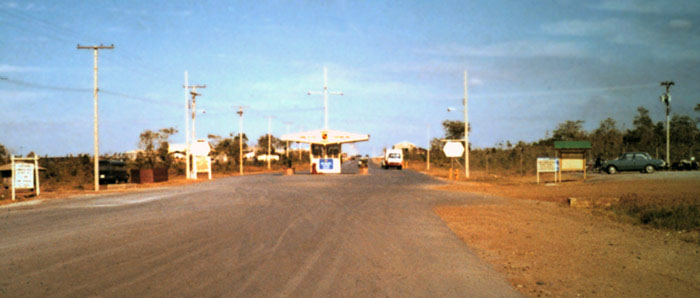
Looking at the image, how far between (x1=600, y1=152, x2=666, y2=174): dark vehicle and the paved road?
33.0 m

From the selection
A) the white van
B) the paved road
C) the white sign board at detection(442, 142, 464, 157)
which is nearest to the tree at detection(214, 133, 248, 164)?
the white van

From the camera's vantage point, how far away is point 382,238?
1138cm

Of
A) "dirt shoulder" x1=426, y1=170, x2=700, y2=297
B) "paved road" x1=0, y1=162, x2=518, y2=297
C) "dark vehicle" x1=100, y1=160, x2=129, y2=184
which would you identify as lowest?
"dirt shoulder" x1=426, y1=170, x2=700, y2=297

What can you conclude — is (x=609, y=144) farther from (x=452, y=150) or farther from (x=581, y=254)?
(x=581, y=254)

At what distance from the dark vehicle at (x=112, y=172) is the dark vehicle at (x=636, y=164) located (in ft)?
127

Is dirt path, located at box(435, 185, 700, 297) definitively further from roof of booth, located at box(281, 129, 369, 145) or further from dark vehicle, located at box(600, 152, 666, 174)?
roof of booth, located at box(281, 129, 369, 145)

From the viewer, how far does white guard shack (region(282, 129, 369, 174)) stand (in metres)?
50.2

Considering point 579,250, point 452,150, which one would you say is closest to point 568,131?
point 452,150

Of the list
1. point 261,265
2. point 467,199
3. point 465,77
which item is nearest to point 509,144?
point 465,77

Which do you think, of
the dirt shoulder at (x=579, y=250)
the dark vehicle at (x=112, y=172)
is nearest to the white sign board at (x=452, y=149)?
the dark vehicle at (x=112, y=172)

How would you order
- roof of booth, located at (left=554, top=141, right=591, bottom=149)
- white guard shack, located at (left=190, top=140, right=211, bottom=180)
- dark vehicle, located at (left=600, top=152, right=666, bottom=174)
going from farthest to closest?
white guard shack, located at (left=190, top=140, right=211, bottom=180) → dark vehicle, located at (left=600, top=152, right=666, bottom=174) → roof of booth, located at (left=554, top=141, right=591, bottom=149)

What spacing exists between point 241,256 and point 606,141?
7465 cm

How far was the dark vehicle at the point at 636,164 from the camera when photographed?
4244 centimetres

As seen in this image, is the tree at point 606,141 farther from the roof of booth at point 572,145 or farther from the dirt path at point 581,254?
the dirt path at point 581,254
